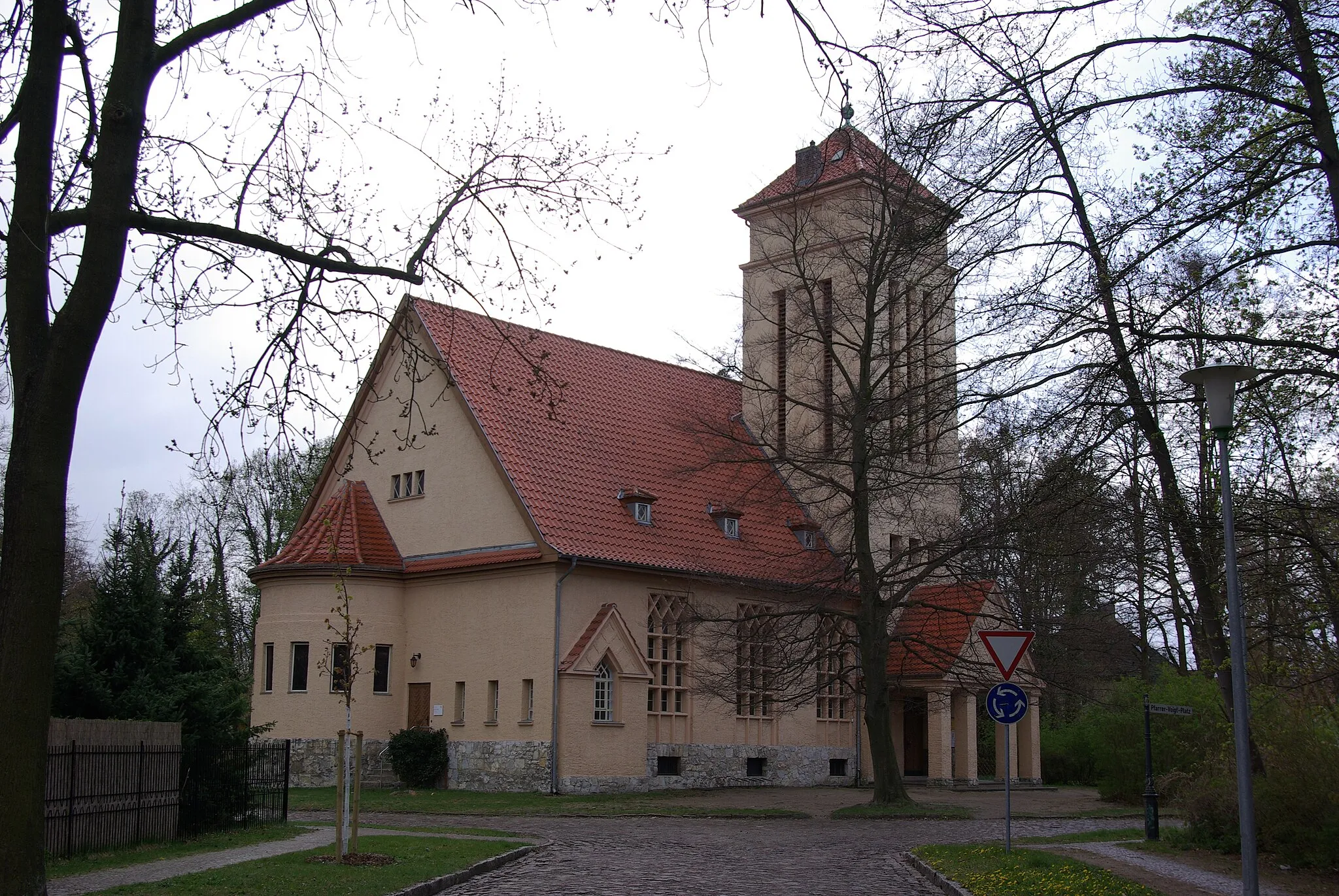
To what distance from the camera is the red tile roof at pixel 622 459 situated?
1238 inches

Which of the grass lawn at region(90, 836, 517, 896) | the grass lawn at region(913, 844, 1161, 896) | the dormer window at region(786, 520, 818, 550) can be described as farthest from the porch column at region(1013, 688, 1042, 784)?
the grass lawn at region(90, 836, 517, 896)

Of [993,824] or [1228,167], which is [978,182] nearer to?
[1228,167]

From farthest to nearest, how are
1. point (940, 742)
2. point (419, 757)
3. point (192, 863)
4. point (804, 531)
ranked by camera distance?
point (804, 531) → point (940, 742) → point (419, 757) → point (192, 863)

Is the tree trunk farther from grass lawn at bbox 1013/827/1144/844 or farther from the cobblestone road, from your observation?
grass lawn at bbox 1013/827/1144/844

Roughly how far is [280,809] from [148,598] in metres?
5.37

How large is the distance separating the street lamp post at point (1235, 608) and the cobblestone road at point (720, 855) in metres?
4.14

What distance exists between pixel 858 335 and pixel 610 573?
350 inches

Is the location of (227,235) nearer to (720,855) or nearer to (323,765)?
(720,855)

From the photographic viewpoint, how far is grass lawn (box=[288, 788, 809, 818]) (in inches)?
1011

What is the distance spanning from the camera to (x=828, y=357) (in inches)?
1129

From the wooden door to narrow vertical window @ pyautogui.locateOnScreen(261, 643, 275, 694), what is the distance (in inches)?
145

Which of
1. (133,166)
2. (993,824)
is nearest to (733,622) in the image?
(993,824)

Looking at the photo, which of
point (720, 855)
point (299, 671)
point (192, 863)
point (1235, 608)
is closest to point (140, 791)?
point (192, 863)

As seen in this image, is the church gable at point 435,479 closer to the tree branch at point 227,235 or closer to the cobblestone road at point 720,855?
the cobblestone road at point 720,855
